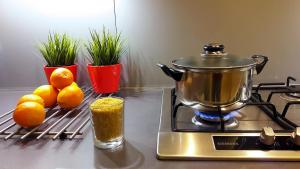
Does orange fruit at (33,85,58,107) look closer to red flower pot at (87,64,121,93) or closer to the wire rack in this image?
the wire rack

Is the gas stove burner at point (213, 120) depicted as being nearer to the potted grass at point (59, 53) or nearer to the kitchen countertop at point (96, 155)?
the kitchen countertop at point (96, 155)

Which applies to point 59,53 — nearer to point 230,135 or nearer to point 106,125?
point 106,125

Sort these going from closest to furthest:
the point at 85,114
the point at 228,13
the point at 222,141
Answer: the point at 222,141 < the point at 85,114 < the point at 228,13

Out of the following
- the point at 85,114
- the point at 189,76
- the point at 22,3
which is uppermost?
the point at 22,3

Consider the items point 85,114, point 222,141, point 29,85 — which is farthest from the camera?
point 29,85

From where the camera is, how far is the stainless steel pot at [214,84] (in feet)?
1.94

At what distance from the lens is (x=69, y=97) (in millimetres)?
821

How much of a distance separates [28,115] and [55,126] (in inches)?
3.1

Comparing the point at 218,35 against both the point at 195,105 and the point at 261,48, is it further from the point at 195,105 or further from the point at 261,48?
the point at 195,105

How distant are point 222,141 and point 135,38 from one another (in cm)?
61

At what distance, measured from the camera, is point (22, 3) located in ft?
3.46

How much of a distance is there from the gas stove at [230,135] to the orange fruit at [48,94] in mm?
370

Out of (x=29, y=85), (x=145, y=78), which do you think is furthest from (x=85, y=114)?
(x=29, y=85)

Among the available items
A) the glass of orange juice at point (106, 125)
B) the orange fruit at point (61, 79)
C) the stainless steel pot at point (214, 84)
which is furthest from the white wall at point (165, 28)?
the glass of orange juice at point (106, 125)
